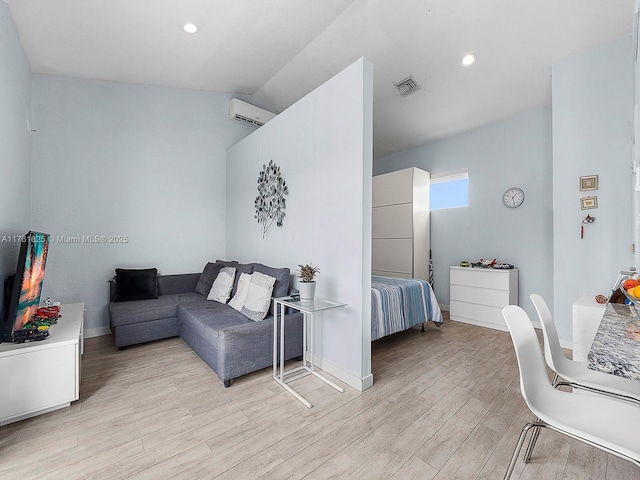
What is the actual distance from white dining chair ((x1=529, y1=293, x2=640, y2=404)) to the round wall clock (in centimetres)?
288

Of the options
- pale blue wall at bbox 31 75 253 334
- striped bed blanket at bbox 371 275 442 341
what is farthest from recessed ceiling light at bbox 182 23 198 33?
striped bed blanket at bbox 371 275 442 341

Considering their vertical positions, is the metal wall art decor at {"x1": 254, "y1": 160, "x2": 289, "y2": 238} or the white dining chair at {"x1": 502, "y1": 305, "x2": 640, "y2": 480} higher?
the metal wall art decor at {"x1": 254, "y1": 160, "x2": 289, "y2": 238}

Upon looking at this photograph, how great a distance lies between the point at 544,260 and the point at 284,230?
11.2ft

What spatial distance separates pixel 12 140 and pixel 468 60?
455 cm

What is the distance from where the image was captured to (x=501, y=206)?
14.0ft

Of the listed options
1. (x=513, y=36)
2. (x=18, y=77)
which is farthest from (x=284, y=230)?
(x=513, y=36)

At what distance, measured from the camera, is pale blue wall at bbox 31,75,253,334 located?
3438 millimetres

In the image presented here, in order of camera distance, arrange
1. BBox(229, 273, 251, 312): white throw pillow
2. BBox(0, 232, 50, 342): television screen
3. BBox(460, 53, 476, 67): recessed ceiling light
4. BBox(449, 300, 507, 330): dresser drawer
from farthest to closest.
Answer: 1. BBox(449, 300, 507, 330): dresser drawer
2. BBox(460, 53, 476, 67): recessed ceiling light
3. BBox(229, 273, 251, 312): white throw pillow
4. BBox(0, 232, 50, 342): television screen

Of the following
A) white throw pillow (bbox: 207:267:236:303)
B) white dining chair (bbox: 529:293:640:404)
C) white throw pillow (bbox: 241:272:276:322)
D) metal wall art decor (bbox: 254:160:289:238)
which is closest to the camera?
white dining chair (bbox: 529:293:640:404)

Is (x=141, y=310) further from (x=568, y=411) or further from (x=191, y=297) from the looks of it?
(x=568, y=411)

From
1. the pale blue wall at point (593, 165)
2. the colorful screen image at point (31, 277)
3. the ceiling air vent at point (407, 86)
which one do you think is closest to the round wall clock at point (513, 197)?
the pale blue wall at point (593, 165)

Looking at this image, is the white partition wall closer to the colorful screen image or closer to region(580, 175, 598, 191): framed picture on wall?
the colorful screen image

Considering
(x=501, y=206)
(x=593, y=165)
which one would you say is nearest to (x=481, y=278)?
(x=501, y=206)

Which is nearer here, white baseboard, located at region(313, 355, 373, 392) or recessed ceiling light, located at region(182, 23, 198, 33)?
white baseboard, located at region(313, 355, 373, 392)
